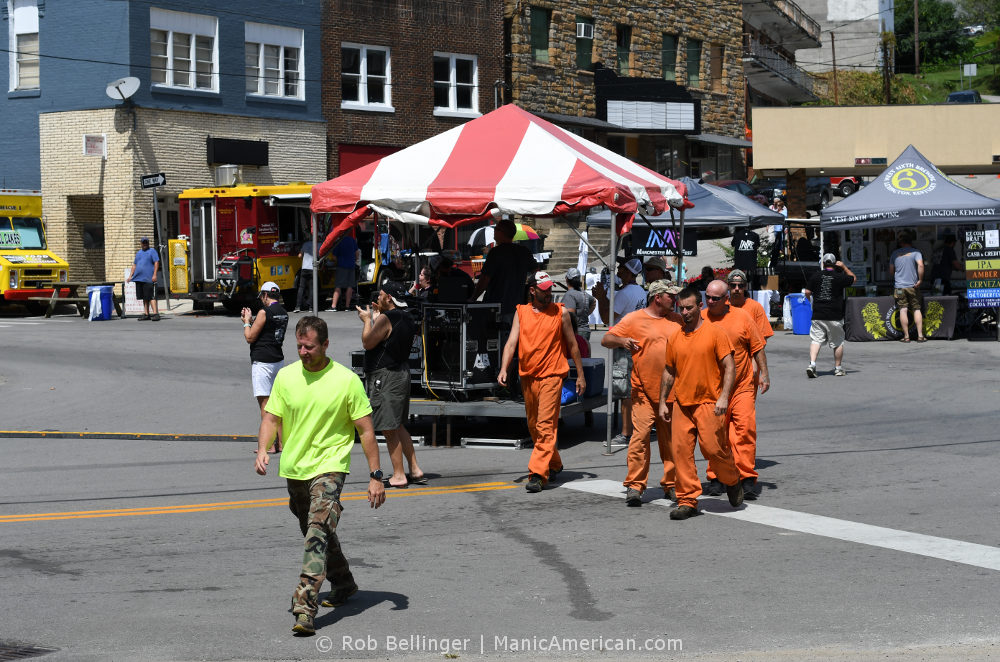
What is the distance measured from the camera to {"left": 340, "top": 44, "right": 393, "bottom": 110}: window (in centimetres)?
3797

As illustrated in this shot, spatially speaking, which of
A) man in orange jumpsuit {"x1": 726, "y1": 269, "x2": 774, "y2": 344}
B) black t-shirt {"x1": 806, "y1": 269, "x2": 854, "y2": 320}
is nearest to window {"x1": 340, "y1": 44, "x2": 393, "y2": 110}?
black t-shirt {"x1": 806, "y1": 269, "x2": 854, "y2": 320}

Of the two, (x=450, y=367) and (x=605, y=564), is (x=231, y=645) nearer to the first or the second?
(x=605, y=564)

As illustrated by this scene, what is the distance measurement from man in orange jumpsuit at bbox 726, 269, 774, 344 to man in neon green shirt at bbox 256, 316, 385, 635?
17.6 feet

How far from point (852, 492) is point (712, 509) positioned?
52.8 inches

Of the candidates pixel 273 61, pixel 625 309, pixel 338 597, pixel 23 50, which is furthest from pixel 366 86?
pixel 338 597

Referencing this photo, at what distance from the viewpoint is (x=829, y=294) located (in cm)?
1812

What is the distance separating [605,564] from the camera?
25.8 feet

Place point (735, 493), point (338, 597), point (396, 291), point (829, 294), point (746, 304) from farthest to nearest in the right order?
1. point (829, 294)
2. point (396, 291)
3. point (746, 304)
4. point (735, 493)
5. point (338, 597)

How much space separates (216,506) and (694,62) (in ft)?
145

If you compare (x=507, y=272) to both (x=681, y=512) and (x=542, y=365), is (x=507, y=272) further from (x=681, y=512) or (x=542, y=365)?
(x=681, y=512)

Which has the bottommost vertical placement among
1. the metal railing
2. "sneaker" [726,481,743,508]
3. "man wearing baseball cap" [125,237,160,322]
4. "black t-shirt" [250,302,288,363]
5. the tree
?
"sneaker" [726,481,743,508]

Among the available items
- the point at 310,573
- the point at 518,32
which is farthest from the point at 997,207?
the point at 518,32

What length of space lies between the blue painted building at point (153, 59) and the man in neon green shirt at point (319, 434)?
28025mm

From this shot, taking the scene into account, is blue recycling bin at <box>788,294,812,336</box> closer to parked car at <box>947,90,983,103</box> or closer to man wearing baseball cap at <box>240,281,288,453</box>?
man wearing baseball cap at <box>240,281,288,453</box>
